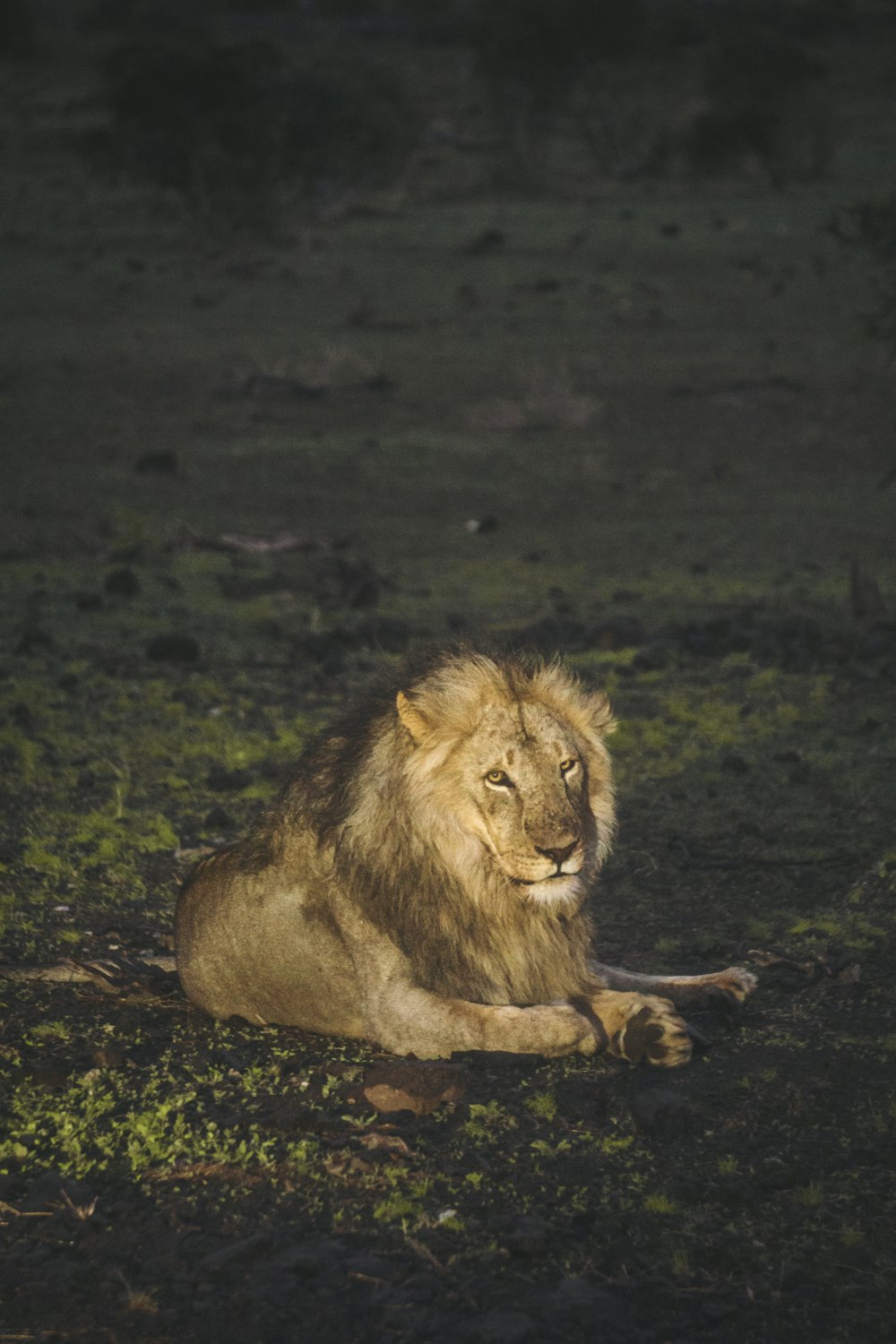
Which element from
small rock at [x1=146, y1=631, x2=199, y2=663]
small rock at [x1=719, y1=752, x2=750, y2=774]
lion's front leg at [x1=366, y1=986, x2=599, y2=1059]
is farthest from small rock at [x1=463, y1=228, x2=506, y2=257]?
lion's front leg at [x1=366, y1=986, x2=599, y2=1059]

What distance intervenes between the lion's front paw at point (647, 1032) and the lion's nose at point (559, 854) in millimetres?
642

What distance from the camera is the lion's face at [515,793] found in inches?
197

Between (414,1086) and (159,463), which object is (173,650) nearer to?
(414,1086)

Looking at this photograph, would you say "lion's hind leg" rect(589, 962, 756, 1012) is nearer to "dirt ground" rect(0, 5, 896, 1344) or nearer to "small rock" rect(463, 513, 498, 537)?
"dirt ground" rect(0, 5, 896, 1344)

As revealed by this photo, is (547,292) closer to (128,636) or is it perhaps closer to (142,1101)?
(128,636)

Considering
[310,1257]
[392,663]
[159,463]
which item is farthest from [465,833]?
[159,463]

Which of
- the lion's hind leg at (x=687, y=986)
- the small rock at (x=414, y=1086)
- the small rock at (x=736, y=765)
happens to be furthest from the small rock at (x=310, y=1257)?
the small rock at (x=736, y=765)

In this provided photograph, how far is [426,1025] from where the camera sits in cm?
518

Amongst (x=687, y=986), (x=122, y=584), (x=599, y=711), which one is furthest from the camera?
(x=122, y=584)

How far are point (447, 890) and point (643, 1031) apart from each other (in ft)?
2.45

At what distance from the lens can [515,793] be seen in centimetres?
508

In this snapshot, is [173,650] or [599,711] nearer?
[599,711]

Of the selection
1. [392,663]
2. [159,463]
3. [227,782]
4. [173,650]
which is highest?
[227,782]

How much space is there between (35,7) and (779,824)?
320ft
